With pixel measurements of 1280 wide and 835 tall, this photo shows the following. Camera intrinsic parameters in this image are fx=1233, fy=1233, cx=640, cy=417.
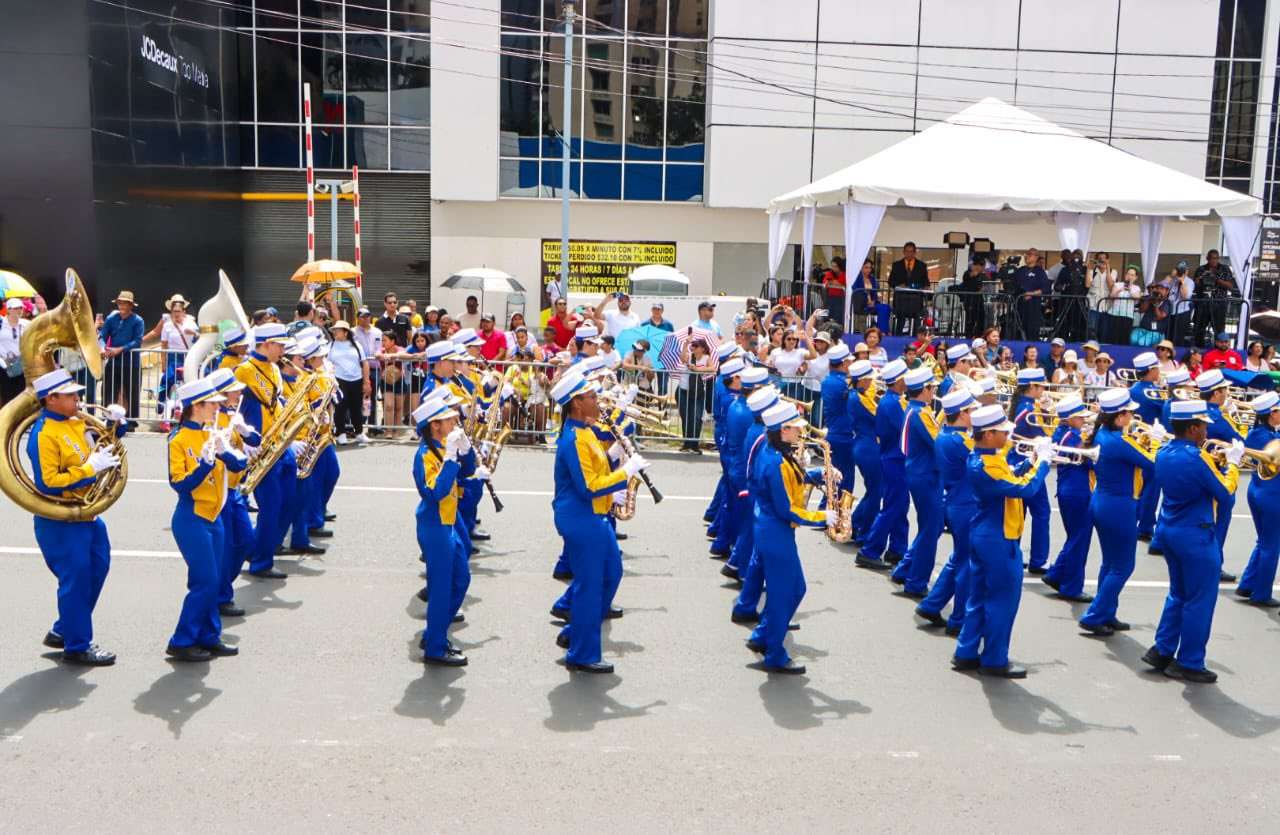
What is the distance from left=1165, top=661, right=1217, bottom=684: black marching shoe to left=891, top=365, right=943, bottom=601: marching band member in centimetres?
214

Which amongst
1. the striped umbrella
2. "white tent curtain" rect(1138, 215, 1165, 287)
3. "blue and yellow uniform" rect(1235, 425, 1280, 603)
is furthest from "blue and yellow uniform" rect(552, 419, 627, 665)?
"white tent curtain" rect(1138, 215, 1165, 287)

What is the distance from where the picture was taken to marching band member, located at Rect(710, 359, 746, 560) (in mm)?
10977

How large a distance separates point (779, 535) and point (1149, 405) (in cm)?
654

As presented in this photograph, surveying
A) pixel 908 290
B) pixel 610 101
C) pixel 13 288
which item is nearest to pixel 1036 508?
pixel 908 290

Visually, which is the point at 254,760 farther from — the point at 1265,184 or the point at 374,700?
the point at 1265,184

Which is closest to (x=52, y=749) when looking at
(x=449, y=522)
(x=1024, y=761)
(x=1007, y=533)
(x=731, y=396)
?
(x=449, y=522)

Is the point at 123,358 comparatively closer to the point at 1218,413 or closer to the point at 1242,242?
the point at 1218,413

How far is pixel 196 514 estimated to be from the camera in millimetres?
7977

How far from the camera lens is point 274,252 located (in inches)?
1217

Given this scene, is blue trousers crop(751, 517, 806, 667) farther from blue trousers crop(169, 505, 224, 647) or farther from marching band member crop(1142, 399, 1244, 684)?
blue trousers crop(169, 505, 224, 647)

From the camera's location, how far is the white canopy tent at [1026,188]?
1934 cm

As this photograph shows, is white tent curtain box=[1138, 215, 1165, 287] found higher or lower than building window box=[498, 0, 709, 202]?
lower

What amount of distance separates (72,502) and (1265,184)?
106 feet

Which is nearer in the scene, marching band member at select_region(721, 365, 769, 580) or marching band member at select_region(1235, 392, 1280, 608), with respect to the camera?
marching band member at select_region(1235, 392, 1280, 608)
